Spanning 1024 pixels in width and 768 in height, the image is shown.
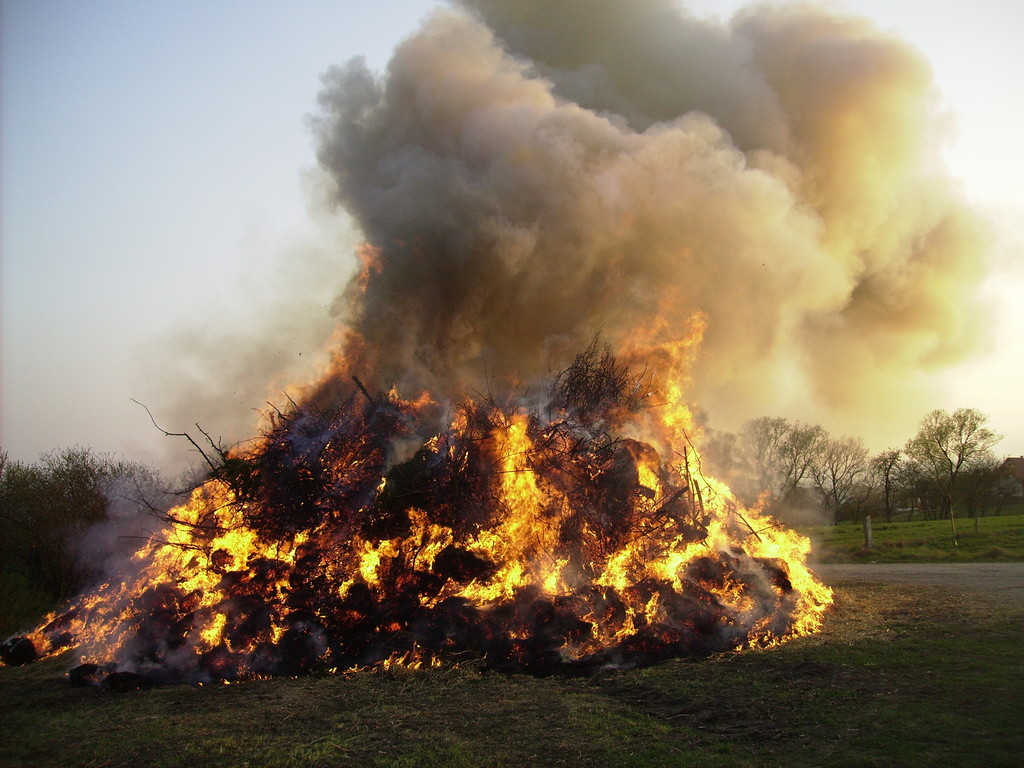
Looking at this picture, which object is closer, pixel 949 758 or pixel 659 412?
pixel 949 758

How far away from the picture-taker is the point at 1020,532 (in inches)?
1124

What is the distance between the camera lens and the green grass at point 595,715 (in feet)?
19.5

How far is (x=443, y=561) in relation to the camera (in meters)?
10.7

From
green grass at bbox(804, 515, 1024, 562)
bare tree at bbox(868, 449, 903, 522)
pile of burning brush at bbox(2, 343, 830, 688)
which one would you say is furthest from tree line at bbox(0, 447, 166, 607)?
bare tree at bbox(868, 449, 903, 522)

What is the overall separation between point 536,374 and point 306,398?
18.2 feet

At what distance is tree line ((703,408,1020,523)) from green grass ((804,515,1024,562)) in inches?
119

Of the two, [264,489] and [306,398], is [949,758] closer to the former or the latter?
[264,489]

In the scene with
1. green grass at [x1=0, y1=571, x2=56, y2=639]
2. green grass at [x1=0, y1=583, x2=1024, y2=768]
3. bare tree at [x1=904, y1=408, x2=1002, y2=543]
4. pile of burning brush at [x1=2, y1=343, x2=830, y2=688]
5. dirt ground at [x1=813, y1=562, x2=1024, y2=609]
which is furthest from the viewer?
bare tree at [x1=904, y1=408, x2=1002, y2=543]

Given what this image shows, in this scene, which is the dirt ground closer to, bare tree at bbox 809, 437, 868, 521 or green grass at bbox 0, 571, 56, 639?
green grass at bbox 0, 571, 56, 639

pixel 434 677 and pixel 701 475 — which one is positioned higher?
pixel 701 475

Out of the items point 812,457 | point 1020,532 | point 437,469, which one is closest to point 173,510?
point 437,469

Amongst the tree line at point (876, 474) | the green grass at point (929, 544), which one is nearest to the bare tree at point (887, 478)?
the tree line at point (876, 474)

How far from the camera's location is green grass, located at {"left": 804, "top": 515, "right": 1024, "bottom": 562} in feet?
77.5

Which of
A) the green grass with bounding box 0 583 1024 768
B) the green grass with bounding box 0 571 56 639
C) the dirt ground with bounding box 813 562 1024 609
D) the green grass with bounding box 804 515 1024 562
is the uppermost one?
the green grass with bounding box 0 571 56 639
